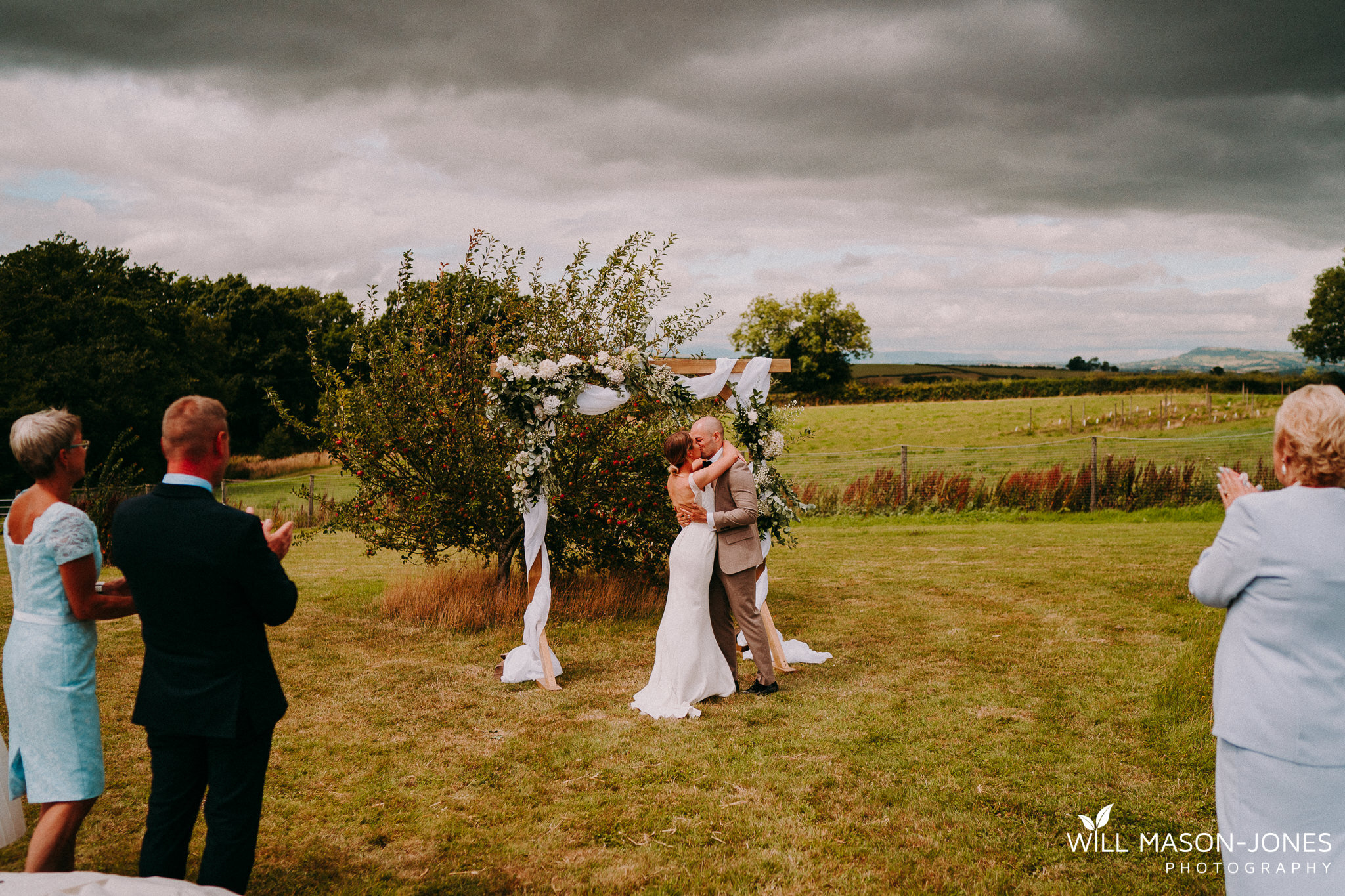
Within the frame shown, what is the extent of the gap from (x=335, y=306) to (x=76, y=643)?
207ft

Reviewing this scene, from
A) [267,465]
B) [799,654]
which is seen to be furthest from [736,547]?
[267,465]

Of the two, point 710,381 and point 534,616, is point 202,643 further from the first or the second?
point 710,381

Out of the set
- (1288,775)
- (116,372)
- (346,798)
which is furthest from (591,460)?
(116,372)

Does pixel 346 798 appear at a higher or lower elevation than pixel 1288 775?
lower

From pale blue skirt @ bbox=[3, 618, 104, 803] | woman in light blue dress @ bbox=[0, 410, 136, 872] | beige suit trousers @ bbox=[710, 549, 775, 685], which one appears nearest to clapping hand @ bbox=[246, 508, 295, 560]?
woman in light blue dress @ bbox=[0, 410, 136, 872]

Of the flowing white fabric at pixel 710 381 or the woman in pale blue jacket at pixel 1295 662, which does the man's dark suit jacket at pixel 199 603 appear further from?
the flowing white fabric at pixel 710 381

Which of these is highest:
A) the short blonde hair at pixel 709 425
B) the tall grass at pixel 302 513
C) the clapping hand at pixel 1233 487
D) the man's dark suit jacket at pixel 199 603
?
the short blonde hair at pixel 709 425

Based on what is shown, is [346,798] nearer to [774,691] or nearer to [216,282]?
[774,691]

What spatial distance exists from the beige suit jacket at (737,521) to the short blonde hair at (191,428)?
4.57 m

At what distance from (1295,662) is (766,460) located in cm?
632

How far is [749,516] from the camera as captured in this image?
723 centimetres

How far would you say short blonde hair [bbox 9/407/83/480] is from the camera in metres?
3.59

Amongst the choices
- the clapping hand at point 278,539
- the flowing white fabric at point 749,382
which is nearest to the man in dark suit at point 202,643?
the clapping hand at point 278,539

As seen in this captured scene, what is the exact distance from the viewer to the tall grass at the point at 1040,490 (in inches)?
795
